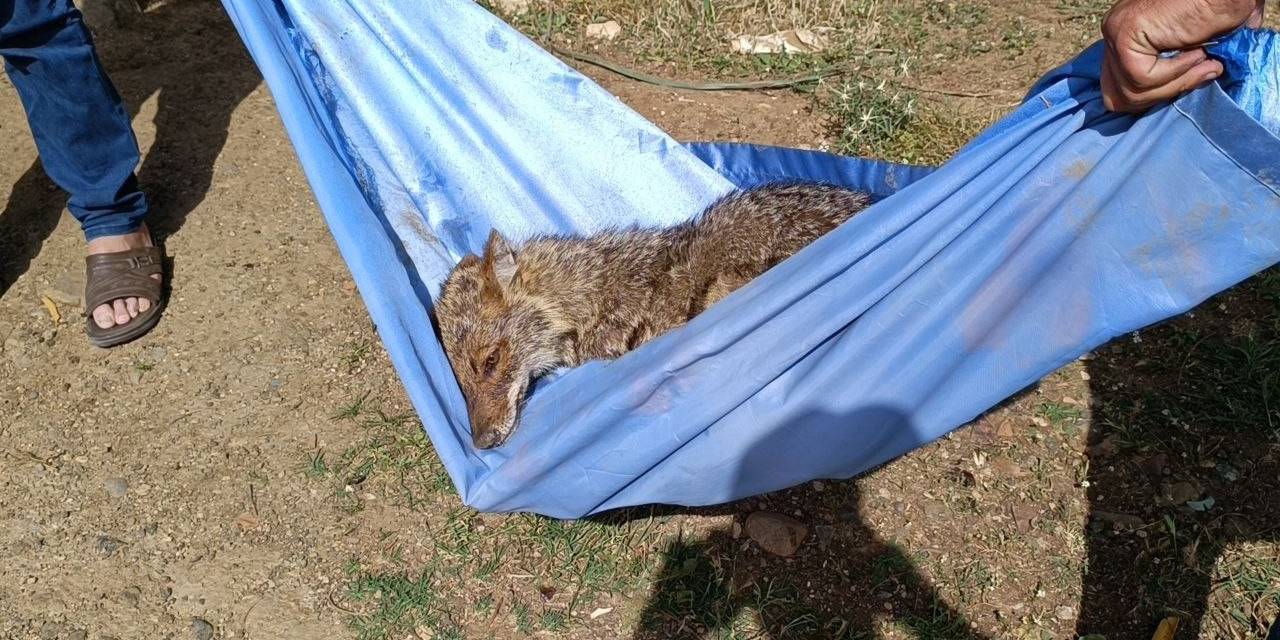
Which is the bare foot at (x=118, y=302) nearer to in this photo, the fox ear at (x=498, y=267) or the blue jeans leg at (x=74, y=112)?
the blue jeans leg at (x=74, y=112)

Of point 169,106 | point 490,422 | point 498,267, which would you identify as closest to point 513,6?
point 169,106

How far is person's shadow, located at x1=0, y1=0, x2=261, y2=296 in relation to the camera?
14.2ft

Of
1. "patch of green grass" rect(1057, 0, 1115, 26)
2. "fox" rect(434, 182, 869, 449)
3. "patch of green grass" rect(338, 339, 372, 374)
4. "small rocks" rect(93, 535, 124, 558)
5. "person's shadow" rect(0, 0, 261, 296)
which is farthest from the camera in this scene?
"patch of green grass" rect(1057, 0, 1115, 26)

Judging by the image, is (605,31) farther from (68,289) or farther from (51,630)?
(51,630)

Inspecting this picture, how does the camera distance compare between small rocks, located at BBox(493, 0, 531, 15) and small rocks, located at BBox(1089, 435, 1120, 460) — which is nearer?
small rocks, located at BBox(1089, 435, 1120, 460)

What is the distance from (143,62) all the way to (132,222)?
5.97ft

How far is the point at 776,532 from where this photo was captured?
3051 millimetres

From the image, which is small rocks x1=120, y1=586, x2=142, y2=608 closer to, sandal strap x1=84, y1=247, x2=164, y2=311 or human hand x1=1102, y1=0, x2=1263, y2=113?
sandal strap x1=84, y1=247, x2=164, y2=311

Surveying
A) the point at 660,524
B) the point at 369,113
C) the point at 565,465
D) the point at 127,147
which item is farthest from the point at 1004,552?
the point at 127,147

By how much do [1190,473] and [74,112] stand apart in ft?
13.5

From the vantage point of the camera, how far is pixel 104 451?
11.2 feet

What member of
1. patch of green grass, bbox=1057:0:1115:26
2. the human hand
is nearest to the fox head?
the human hand

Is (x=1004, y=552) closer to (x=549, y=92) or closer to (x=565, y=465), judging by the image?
(x=565, y=465)

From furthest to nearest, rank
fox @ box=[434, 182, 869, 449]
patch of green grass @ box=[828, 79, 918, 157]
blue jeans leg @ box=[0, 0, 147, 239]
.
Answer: patch of green grass @ box=[828, 79, 918, 157], blue jeans leg @ box=[0, 0, 147, 239], fox @ box=[434, 182, 869, 449]
